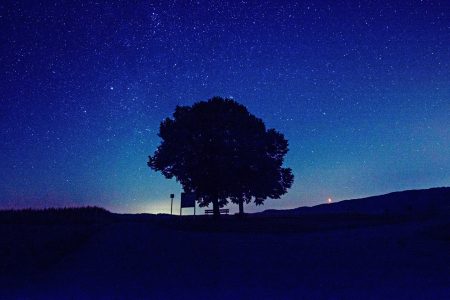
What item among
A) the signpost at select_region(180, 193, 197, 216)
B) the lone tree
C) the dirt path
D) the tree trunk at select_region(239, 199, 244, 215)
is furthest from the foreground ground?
the tree trunk at select_region(239, 199, 244, 215)

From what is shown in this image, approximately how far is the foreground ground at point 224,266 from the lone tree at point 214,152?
12.3 meters

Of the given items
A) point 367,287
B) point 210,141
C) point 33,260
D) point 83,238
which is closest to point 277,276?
point 367,287

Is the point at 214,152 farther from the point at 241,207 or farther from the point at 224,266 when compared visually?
the point at 224,266

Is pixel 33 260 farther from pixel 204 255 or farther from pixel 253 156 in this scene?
pixel 253 156

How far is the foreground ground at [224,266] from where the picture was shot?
31.1 feet

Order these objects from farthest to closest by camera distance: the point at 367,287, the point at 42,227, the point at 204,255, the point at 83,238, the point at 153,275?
the point at 42,227, the point at 83,238, the point at 204,255, the point at 153,275, the point at 367,287

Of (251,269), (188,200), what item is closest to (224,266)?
(251,269)

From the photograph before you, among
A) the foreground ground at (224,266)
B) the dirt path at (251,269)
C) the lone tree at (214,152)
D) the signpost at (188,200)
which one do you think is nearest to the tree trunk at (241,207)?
the lone tree at (214,152)

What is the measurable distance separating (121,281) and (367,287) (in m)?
7.47

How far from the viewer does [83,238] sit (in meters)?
19.1

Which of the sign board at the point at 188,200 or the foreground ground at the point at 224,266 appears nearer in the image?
the foreground ground at the point at 224,266

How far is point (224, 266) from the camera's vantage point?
1266 centimetres

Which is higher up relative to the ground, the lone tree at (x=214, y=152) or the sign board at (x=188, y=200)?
the lone tree at (x=214, y=152)

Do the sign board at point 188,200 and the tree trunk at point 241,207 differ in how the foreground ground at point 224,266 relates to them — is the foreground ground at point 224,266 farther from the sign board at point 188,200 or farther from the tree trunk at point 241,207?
the tree trunk at point 241,207
